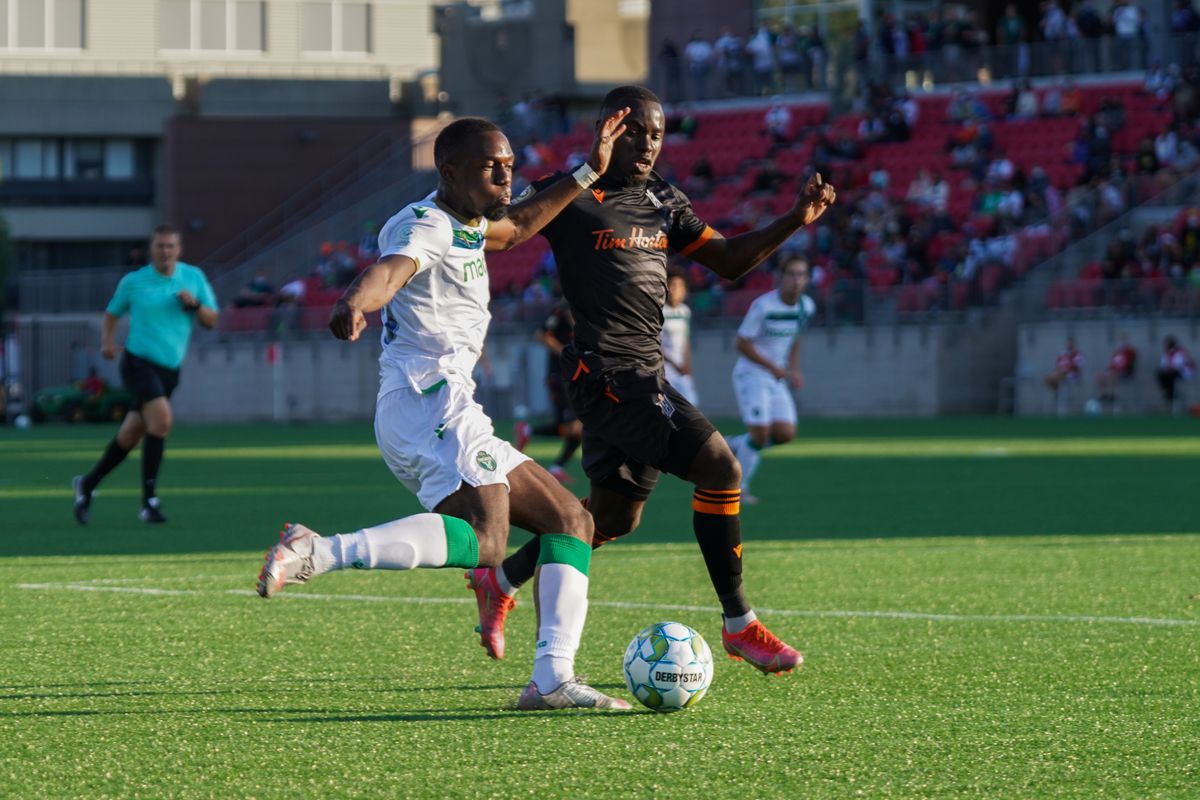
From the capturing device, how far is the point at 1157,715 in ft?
19.4

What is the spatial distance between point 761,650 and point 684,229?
168cm

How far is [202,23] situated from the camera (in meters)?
68.8

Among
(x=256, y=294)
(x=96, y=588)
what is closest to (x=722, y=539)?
(x=96, y=588)

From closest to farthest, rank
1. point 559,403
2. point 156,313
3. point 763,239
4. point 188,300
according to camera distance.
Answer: point 763,239, point 188,300, point 156,313, point 559,403

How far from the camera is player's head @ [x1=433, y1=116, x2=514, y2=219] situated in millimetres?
6168

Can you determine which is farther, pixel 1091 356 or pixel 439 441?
pixel 1091 356

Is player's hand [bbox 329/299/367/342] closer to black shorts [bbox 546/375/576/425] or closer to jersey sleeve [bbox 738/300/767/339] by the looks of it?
jersey sleeve [bbox 738/300/767/339]

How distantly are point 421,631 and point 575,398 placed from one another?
1480 mm

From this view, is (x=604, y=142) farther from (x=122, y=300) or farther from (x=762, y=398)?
(x=762, y=398)

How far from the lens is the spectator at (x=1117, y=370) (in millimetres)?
33812

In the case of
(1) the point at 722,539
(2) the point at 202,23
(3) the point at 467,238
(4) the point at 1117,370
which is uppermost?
(2) the point at 202,23

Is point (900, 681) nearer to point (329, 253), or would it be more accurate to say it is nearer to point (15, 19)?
point (329, 253)

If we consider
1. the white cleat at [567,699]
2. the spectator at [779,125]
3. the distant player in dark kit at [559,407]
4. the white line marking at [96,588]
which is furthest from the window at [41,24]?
the white cleat at [567,699]

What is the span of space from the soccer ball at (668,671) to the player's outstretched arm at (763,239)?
1711 millimetres
